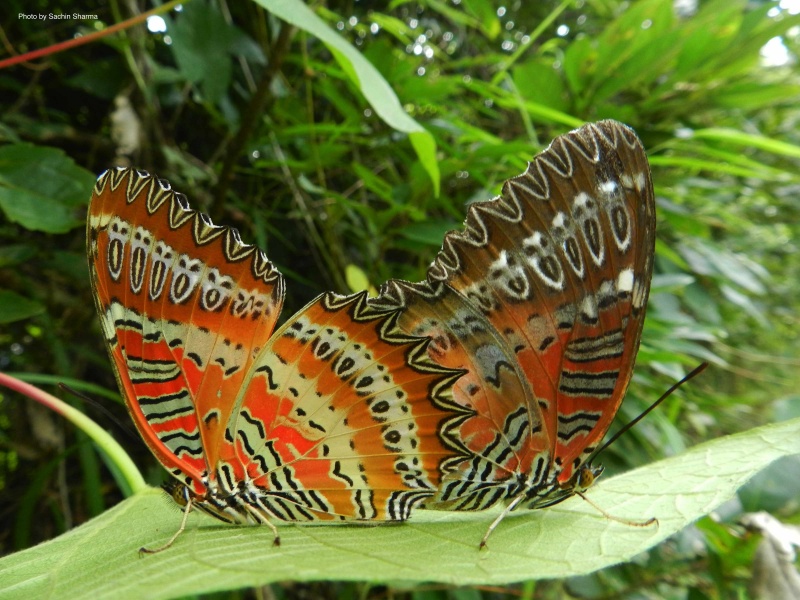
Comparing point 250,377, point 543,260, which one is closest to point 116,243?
point 250,377

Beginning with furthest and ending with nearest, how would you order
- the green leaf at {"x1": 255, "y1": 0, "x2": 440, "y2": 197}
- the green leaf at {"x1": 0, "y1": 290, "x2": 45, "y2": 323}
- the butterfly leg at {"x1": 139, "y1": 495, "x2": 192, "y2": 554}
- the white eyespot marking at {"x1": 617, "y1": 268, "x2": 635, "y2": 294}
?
1. the green leaf at {"x1": 0, "y1": 290, "x2": 45, "y2": 323}
2. the white eyespot marking at {"x1": 617, "y1": 268, "x2": 635, "y2": 294}
3. the green leaf at {"x1": 255, "y1": 0, "x2": 440, "y2": 197}
4. the butterfly leg at {"x1": 139, "y1": 495, "x2": 192, "y2": 554}

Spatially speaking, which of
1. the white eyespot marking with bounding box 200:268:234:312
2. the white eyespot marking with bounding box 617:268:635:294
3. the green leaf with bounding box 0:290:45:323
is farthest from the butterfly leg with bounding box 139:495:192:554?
the white eyespot marking with bounding box 617:268:635:294

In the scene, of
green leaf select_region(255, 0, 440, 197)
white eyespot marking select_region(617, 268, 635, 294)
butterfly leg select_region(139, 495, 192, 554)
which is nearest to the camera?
butterfly leg select_region(139, 495, 192, 554)

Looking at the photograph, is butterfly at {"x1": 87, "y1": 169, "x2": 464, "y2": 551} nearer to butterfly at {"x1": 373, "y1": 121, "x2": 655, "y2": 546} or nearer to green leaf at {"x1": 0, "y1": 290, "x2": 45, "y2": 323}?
butterfly at {"x1": 373, "y1": 121, "x2": 655, "y2": 546}

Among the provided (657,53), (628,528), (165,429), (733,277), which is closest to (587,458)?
(628,528)

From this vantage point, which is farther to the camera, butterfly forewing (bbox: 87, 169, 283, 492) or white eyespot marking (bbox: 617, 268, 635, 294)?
white eyespot marking (bbox: 617, 268, 635, 294)

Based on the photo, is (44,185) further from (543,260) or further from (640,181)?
(640,181)

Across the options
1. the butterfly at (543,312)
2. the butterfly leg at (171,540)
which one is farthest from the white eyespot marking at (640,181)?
the butterfly leg at (171,540)
